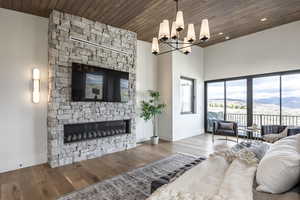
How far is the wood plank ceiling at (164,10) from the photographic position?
3.31 m

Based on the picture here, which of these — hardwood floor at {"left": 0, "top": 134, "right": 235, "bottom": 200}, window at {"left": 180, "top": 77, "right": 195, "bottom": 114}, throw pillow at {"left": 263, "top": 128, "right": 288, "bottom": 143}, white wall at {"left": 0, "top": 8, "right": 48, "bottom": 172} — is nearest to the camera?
hardwood floor at {"left": 0, "top": 134, "right": 235, "bottom": 200}

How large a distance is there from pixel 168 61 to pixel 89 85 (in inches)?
114

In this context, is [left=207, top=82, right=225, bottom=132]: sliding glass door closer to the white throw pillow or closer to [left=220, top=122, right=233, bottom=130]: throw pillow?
[left=220, top=122, right=233, bottom=130]: throw pillow

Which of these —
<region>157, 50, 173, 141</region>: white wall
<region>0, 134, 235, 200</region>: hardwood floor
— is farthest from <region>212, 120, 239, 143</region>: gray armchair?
<region>157, 50, 173, 141</region>: white wall

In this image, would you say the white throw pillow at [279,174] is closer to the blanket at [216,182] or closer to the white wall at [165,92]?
the blanket at [216,182]

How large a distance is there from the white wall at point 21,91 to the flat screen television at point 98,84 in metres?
0.72

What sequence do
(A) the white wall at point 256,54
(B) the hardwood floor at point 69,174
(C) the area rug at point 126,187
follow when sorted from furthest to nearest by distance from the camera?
(A) the white wall at point 256,54 → (B) the hardwood floor at point 69,174 → (C) the area rug at point 126,187

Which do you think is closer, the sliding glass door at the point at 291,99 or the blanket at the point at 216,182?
the blanket at the point at 216,182

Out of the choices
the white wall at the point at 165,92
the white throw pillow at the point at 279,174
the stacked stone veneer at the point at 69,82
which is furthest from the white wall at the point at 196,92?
the white throw pillow at the point at 279,174

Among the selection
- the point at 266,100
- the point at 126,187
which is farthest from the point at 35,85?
the point at 266,100

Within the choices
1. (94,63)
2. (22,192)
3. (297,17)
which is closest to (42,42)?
(94,63)

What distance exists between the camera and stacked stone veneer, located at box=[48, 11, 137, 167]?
345 cm

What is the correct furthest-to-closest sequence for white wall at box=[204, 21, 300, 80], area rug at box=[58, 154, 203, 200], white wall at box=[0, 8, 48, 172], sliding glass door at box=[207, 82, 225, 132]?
sliding glass door at box=[207, 82, 225, 132] < white wall at box=[204, 21, 300, 80] < white wall at box=[0, 8, 48, 172] < area rug at box=[58, 154, 203, 200]

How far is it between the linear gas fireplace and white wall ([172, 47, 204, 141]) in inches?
74.2
